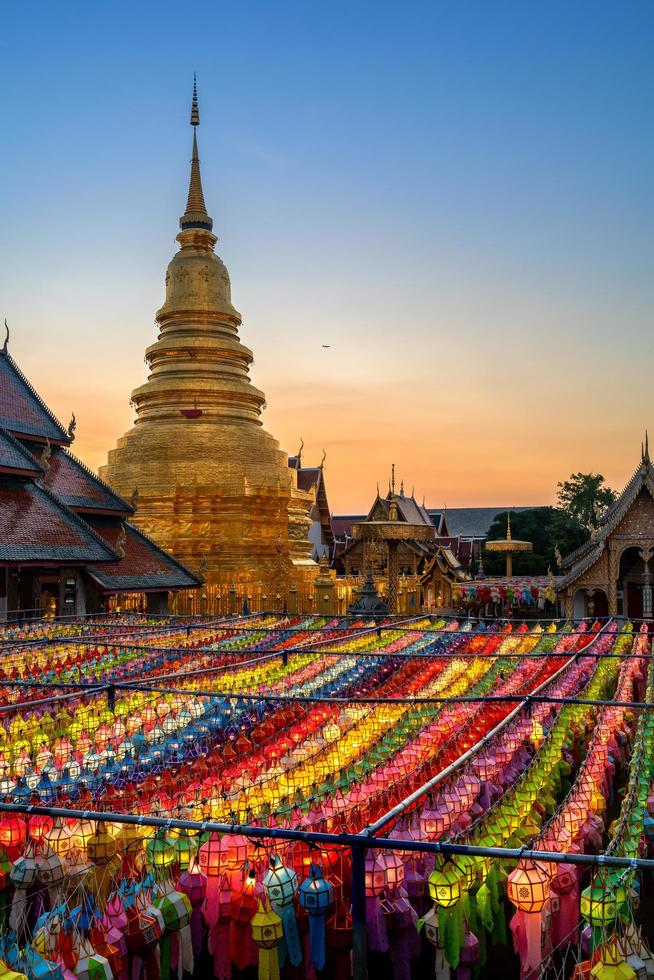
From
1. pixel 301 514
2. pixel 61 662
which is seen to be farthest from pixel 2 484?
pixel 301 514

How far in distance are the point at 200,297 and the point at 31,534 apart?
14442mm

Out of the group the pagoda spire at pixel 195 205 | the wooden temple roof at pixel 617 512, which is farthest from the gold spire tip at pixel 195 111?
the wooden temple roof at pixel 617 512

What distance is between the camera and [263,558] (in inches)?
1097

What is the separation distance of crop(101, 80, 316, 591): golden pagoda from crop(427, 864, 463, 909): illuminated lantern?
20800 mm

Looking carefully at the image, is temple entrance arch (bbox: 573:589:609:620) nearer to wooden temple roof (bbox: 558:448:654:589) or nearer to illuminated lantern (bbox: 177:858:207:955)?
wooden temple roof (bbox: 558:448:654:589)

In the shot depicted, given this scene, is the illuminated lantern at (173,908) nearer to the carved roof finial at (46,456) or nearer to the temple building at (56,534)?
the temple building at (56,534)

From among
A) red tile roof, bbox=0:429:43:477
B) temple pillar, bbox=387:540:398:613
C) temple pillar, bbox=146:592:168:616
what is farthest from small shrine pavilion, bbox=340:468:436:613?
red tile roof, bbox=0:429:43:477

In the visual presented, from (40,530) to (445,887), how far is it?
16342mm

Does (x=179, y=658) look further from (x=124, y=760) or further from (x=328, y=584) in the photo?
(x=328, y=584)

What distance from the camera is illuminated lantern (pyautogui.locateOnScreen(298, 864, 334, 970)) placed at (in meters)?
5.19

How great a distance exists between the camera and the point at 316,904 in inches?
204

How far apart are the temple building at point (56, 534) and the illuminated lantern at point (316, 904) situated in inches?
545

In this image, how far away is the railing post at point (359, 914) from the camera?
4.31 metres

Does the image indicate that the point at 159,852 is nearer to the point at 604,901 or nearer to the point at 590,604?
the point at 604,901
